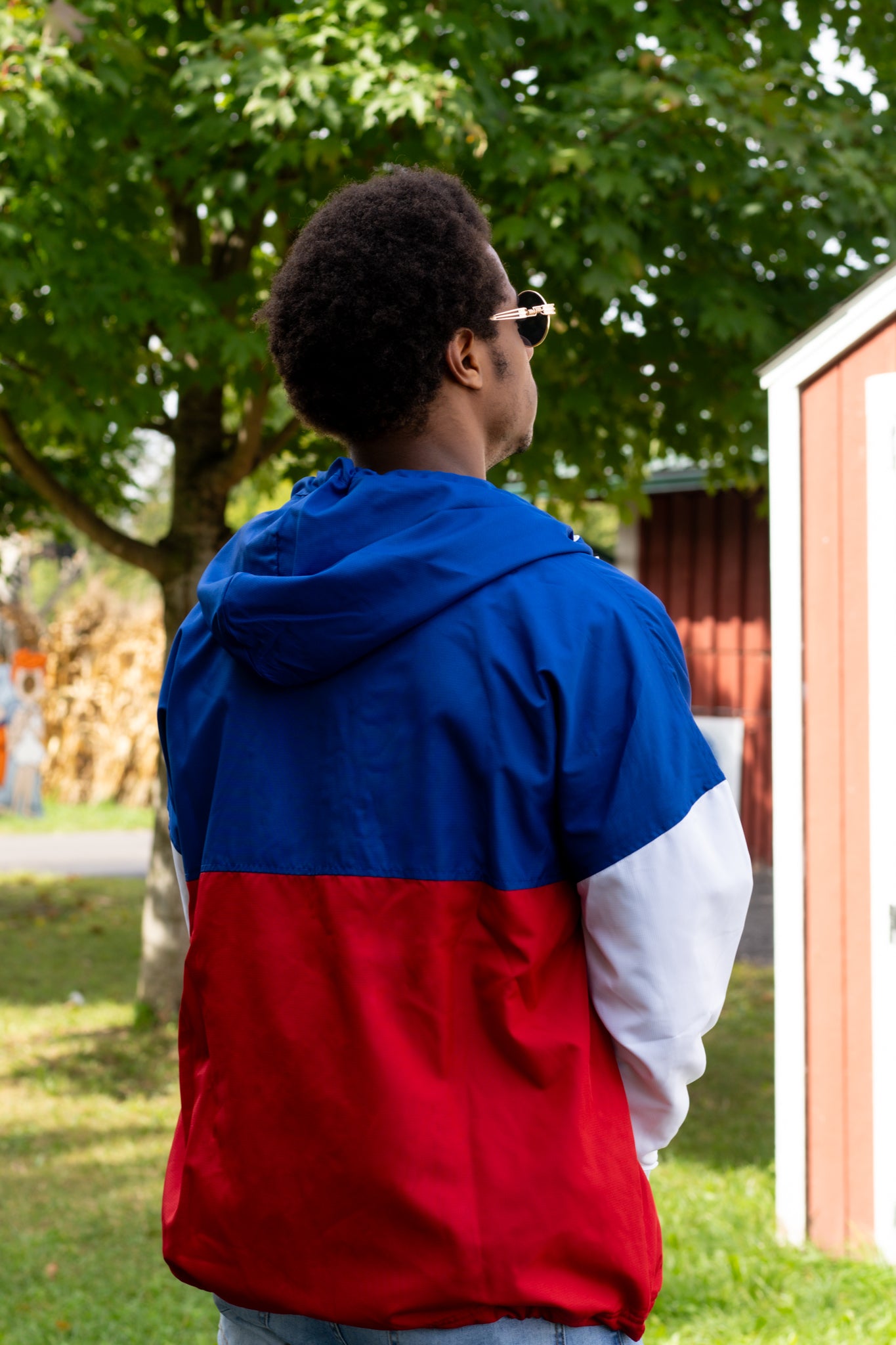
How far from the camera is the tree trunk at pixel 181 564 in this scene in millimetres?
6668

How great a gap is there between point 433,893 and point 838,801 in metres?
3.01

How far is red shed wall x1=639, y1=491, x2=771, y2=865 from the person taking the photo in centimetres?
1308

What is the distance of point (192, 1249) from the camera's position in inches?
50.4

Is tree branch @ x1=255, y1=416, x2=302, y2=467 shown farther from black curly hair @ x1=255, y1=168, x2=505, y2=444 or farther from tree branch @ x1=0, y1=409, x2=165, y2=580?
black curly hair @ x1=255, y1=168, x2=505, y2=444

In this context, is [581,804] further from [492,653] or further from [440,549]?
[440,549]

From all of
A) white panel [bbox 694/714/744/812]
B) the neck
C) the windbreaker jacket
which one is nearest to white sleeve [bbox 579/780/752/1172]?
the windbreaker jacket

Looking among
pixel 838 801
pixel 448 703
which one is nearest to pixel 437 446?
pixel 448 703

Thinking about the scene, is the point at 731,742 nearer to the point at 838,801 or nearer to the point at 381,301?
the point at 838,801

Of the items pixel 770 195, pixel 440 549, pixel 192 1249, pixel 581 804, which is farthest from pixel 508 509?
pixel 770 195

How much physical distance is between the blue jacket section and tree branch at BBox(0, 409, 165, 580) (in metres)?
5.49

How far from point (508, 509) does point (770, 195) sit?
4574mm

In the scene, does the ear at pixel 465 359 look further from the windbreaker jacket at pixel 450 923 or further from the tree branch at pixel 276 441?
the tree branch at pixel 276 441

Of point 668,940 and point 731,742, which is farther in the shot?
point 731,742

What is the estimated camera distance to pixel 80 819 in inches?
644
